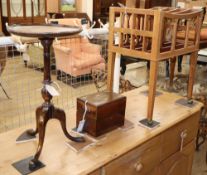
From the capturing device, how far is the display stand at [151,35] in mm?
1369

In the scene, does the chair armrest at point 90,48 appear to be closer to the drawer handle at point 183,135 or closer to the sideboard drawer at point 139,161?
the drawer handle at point 183,135

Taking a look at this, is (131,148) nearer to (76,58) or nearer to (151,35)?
(151,35)

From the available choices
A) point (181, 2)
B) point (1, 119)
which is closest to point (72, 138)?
point (1, 119)

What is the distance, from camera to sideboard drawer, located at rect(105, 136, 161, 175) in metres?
1.26

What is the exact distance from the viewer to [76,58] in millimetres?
4520

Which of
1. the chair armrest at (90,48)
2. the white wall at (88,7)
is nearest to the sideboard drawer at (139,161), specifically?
the chair armrest at (90,48)

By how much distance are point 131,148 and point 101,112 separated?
215mm

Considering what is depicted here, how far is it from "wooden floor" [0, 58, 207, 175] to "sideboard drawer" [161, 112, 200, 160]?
2.22 ft

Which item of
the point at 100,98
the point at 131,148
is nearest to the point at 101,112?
the point at 100,98

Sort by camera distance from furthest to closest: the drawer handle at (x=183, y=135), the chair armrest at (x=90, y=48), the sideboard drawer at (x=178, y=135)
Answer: the chair armrest at (x=90, y=48) → the drawer handle at (x=183, y=135) → the sideboard drawer at (x=178, y=135)

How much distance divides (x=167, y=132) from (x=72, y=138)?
0.56 m

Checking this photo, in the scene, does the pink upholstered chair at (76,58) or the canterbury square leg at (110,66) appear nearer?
the canterbury square leg at (110,66)

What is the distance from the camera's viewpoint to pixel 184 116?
1.66 meters

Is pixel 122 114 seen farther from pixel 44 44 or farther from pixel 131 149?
pixel 44 44
